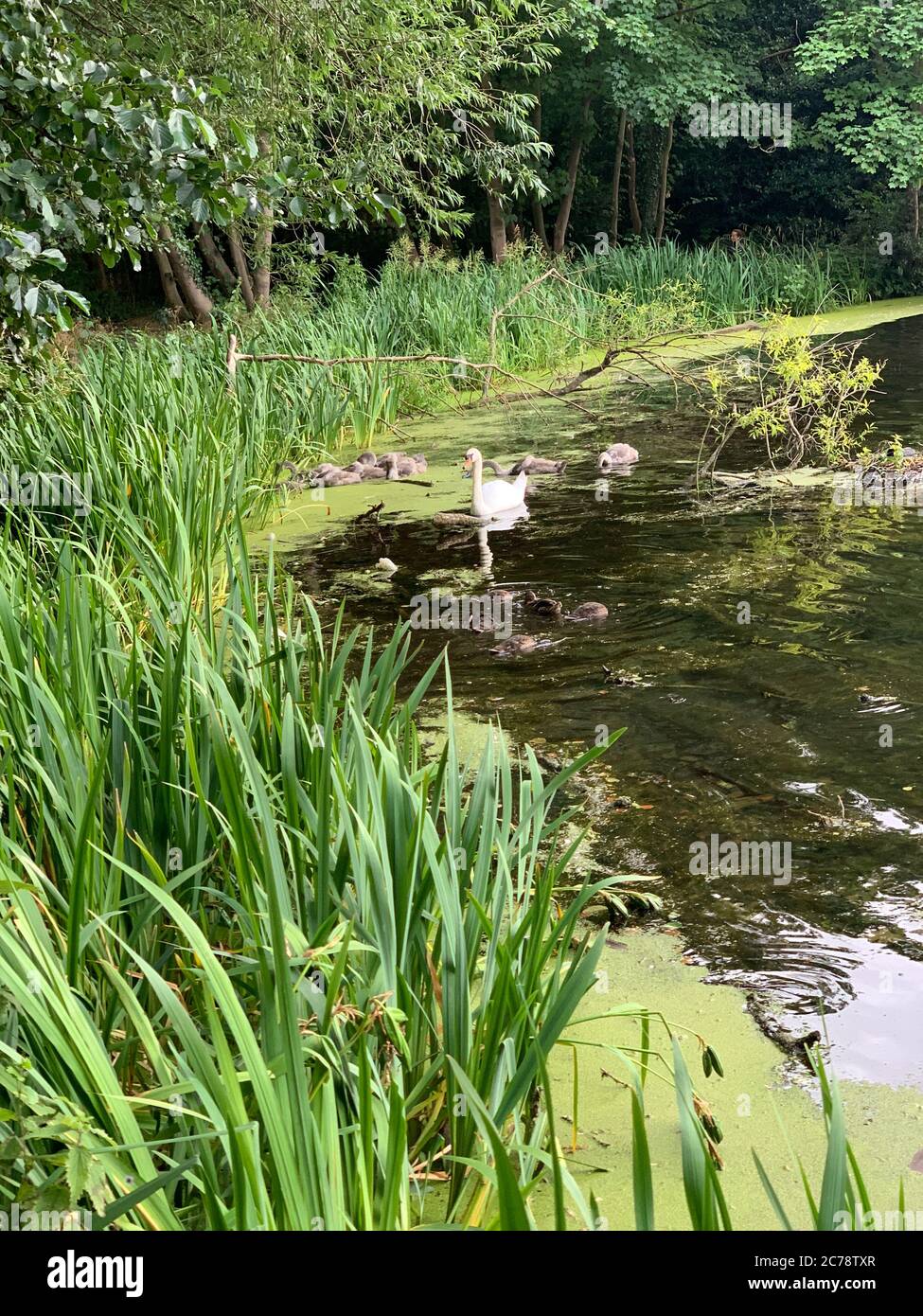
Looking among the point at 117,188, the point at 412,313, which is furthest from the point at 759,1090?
the point at 412,313

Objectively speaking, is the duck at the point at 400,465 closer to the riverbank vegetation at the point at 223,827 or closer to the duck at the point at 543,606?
the riverbank vegetation at the point at 223,827

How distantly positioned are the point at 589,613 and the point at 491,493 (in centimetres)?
199

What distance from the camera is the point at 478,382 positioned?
11.7 m

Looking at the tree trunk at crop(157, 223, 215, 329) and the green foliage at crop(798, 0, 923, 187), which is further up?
the green foliage at crop(798, 0, 923, 187)

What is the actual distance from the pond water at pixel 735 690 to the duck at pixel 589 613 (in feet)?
0.19

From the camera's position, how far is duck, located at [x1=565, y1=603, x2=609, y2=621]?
571 centimetres

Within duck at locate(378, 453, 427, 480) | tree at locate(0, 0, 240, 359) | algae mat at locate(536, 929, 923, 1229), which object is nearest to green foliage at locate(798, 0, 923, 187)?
duck at locate(378, 453, 427, 480)

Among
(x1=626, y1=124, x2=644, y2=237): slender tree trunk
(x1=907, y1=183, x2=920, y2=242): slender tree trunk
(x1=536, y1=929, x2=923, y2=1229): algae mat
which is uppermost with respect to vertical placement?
(x1=626, y1=124, x2=644, y2=237): slender tree trunk

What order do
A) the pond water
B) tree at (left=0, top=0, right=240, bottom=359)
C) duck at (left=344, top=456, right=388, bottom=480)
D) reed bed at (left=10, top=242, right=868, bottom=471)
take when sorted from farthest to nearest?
duck at (left=344, top=456, right=388, bottom=480)
reed bed at (left=10, top=242, right=868, bottom=471)
tree at (left=0, top=0, right=240, bottom=359)
the pond water

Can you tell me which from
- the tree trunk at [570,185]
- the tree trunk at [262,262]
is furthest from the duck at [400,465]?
the tree trunk at [570,185]

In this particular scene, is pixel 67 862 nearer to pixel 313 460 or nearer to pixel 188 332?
pixel 313 460

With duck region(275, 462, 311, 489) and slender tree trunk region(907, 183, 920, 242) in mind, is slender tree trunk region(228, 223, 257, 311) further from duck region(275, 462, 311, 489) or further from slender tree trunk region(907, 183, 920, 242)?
slender tree trunk region(907, 183, 920, 242)

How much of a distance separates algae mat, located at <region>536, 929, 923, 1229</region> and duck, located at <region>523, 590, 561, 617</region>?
3.00 meters

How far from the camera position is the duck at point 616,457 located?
29.4 ft
